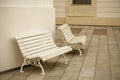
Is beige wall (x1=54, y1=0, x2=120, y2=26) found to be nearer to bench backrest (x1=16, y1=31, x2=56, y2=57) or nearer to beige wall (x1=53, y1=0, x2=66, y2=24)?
beige wall (x1=53, y1=0, x2=66, y2=24)

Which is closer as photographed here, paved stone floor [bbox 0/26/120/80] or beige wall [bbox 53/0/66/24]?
paved stone floor [bbox 0/26/120/80]

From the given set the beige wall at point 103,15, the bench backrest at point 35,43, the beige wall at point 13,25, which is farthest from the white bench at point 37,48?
the beige wall at point 103,15

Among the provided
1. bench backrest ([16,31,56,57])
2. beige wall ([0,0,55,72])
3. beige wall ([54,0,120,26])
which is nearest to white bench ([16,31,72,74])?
bench backrest ([16,31,56,57])

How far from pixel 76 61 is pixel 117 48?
1.52 m

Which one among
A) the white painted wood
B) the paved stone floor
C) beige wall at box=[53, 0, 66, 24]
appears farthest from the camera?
beige wall at box=[53, 0, 66, 24]

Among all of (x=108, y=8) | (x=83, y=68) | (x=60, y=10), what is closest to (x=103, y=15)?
(x=108, y=8)

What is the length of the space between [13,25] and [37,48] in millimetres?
557

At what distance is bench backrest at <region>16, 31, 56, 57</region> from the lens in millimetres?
4059

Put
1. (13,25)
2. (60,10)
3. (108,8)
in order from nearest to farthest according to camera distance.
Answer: (13,25) → (108,8) → (60,10)

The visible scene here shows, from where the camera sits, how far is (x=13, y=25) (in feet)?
13.5

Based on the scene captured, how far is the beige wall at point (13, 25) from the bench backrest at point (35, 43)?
154 mm

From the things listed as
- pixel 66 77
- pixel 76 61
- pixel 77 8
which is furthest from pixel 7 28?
pixel 77 8

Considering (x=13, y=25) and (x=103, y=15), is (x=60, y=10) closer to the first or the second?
(x=103, y=15)

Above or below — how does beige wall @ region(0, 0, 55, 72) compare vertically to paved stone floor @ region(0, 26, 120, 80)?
above
